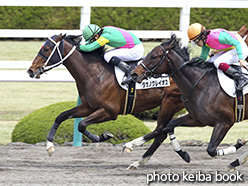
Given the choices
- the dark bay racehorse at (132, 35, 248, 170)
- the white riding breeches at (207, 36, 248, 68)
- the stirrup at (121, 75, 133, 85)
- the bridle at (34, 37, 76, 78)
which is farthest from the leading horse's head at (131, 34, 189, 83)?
the bridle at (34, 37, 76, 78)

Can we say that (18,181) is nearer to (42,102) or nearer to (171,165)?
(171,165)

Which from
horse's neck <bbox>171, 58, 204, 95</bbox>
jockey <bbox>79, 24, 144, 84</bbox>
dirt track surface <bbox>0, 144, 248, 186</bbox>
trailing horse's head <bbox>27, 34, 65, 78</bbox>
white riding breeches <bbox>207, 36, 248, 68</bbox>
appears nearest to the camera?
dirt track surface <bbox>0, 144, 248, 186</bbox>

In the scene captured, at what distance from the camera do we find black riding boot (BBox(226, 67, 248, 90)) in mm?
5352

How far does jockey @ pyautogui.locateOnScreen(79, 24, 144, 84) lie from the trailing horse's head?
0.99 ft

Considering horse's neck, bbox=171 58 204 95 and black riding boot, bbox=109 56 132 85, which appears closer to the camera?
horse's neck, bbox=171 58 204 95

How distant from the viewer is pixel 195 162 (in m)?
6.33

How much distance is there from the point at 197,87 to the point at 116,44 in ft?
4.41

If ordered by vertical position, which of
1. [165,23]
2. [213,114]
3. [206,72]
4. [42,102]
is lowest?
[42,102]

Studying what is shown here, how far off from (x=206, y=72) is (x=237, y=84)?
369 millimetres

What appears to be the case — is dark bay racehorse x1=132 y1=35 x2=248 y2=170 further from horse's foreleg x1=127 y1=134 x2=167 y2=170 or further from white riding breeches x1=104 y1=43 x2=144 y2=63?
white riding breeches x1=104 y1=43 x2=144 y2=63

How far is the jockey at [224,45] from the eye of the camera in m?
5.36

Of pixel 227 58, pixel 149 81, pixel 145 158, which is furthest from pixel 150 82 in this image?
pixel 227 58

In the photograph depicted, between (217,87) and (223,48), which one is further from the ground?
(223,48)
